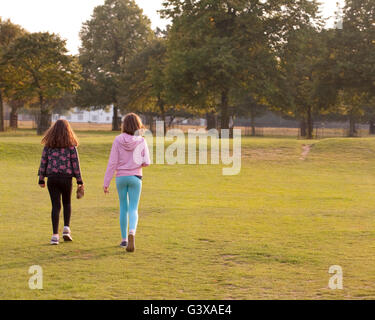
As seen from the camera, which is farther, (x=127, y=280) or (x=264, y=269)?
(x=264, y=269)

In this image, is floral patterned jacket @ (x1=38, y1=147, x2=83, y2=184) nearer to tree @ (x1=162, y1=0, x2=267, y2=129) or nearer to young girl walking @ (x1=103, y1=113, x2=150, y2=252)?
young girl walking @ (x1=103, y1=113, x2=150, y2=252)

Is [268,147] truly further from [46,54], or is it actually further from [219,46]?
[46,54]

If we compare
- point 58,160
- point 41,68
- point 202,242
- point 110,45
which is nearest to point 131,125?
point 58,160

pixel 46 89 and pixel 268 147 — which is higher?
pixel 46 89

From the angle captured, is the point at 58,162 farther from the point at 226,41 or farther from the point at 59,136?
the point at 226,41

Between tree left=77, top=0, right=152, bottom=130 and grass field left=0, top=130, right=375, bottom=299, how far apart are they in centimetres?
5220

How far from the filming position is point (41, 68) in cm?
5644

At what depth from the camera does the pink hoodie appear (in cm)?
1000

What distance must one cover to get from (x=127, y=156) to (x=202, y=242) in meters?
2.43

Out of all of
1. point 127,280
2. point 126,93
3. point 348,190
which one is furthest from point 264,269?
point 126,93

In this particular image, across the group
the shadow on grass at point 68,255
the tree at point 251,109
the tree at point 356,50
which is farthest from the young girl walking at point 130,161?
the tree at point 251,109

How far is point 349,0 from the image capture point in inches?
2314

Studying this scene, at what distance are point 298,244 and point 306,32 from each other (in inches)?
1716

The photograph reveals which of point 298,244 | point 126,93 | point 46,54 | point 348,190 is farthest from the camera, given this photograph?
point 126,93
